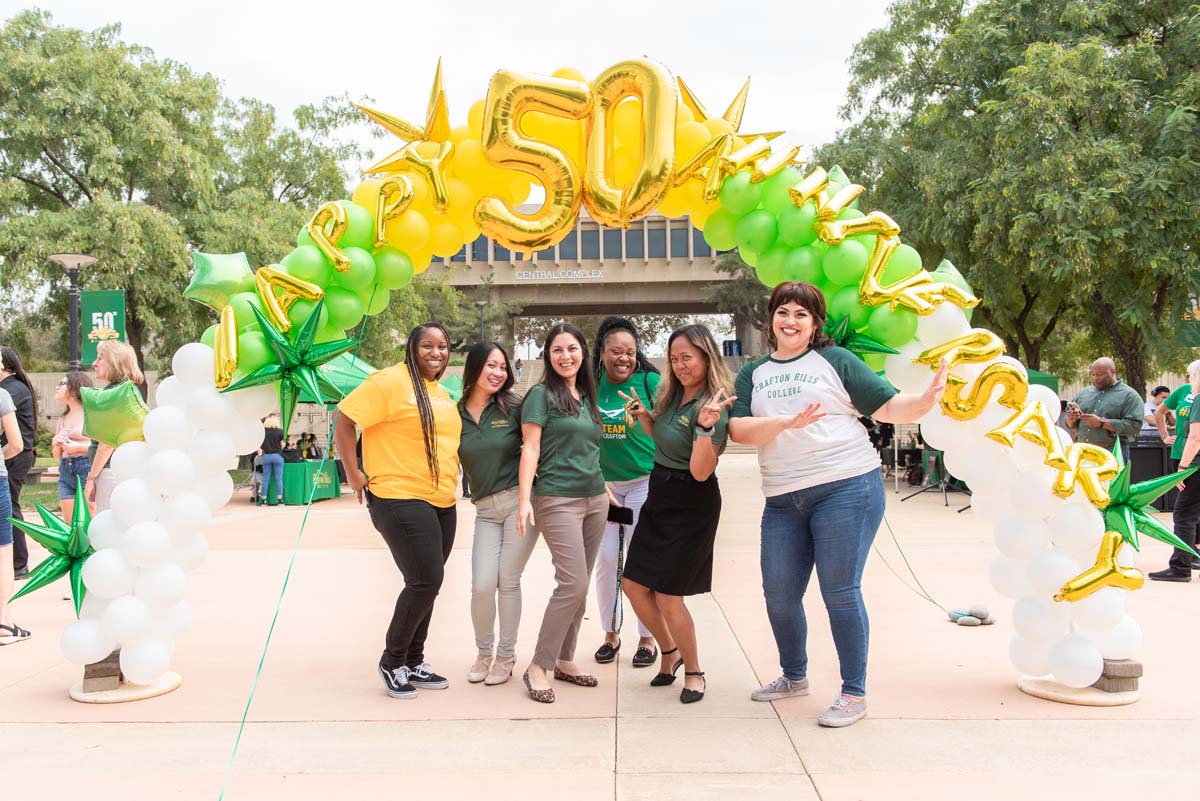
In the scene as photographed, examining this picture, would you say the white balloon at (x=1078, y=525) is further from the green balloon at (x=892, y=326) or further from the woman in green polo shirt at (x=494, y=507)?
the woman in green polo shirt at (x=494, y=507)

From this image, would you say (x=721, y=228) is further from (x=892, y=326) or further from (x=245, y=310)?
(x=245, y=310)

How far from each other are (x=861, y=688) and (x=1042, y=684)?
104 centimetres

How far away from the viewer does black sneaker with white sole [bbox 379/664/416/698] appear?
439 centimetres

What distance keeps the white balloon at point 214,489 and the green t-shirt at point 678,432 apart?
2.16 m

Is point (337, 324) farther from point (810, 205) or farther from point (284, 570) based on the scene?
point (284, 570)

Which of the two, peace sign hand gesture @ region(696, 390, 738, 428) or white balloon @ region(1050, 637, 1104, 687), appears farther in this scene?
white balloon @ region(1050, 637, 1104, 687)

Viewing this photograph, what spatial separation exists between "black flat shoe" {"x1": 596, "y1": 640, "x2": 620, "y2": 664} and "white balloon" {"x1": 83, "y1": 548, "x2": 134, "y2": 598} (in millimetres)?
2345

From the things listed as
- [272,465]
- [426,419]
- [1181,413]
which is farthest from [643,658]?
[272,465]

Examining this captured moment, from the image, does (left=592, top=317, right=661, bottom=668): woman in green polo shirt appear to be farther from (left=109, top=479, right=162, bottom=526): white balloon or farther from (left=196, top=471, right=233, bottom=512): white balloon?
(left=109, top=479, right=162, bottom=526): white balloon

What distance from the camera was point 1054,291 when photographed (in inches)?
739

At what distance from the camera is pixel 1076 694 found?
4.24 m

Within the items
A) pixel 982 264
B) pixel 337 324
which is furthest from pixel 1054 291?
pixel 337 324

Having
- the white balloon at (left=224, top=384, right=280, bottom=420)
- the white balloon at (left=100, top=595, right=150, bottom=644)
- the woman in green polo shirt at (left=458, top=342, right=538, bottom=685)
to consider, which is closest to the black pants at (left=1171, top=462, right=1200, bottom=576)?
the woman in green polo shirt at (left=458, top=342, right=538, bottom=685)

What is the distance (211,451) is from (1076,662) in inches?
162
